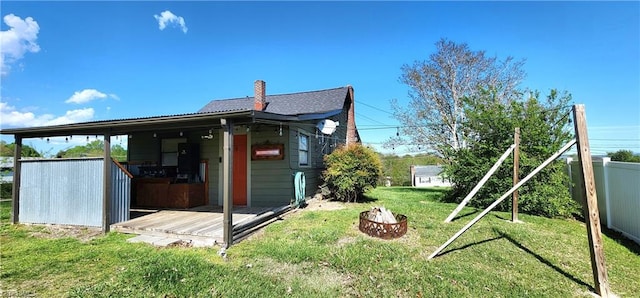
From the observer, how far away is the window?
8.56 meters

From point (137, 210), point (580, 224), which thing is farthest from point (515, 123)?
point (137, 210)

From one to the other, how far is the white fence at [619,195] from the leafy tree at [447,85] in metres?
7.71

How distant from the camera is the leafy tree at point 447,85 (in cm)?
1422

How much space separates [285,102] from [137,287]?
10184mm

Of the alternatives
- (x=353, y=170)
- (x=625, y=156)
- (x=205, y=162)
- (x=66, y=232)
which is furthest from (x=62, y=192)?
(x=625, y=156)

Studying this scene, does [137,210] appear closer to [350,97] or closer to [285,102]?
[285,102]

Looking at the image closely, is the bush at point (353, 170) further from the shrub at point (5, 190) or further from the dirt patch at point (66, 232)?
the shrub at point (5, 190)

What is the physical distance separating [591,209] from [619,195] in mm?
3791

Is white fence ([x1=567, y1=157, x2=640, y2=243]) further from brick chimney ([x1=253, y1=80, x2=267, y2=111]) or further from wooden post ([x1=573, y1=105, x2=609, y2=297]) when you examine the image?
brick chimney ([x1=253, y1=80, x2=267, y2=111])

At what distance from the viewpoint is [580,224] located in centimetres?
637

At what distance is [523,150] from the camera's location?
7.61m

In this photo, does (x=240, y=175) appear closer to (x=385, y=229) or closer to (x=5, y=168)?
(x=385, y=229)

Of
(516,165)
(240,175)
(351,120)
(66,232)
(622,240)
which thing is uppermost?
(351,120)

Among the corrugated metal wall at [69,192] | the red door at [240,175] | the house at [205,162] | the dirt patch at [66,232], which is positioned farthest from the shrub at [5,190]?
the red door at [240,175]
